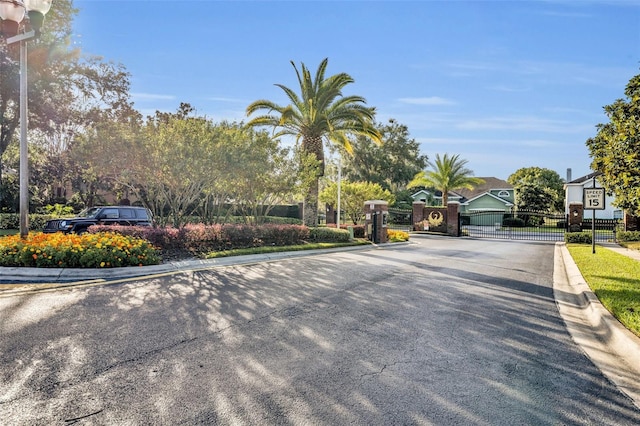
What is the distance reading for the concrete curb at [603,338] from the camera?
169 inches

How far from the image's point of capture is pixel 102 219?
51.5ft

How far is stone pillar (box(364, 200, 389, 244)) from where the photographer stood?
22797 mm

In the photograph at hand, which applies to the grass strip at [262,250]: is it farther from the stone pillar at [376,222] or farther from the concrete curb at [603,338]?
the concrete curb at [603,338]

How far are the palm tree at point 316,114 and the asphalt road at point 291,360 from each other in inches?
618

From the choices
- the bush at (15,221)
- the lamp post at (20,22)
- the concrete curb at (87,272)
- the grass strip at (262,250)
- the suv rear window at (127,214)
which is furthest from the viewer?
the bush at (15,221)

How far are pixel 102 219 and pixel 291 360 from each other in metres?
14.1

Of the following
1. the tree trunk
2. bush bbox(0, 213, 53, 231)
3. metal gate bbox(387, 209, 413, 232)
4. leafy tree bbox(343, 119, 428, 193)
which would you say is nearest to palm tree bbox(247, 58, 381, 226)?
the tree trunk

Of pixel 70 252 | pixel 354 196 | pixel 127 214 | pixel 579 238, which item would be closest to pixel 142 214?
pixel 127 214

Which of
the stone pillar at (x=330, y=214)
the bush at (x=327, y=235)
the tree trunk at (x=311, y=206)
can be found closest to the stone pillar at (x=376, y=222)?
the bush at (x=327, y=235)

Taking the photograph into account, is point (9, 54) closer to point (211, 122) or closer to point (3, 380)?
point (211, 122)

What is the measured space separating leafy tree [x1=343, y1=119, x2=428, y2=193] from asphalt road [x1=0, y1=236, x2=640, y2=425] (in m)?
48.1

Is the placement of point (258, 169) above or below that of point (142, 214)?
above

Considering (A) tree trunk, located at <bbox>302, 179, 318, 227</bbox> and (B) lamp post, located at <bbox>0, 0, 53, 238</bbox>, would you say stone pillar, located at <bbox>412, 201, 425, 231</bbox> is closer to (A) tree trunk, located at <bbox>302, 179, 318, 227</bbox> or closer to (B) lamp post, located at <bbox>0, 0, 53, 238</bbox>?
(A) tree trunk, located at <bbox>302, 179, 318, 227</bbox>

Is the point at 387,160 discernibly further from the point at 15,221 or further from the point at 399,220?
the point at 15,221
